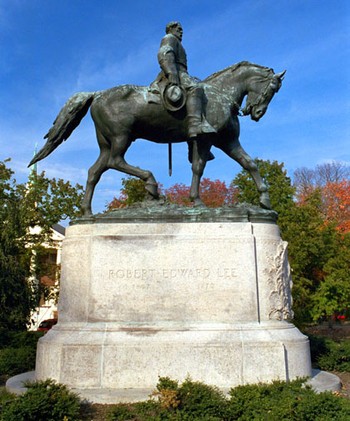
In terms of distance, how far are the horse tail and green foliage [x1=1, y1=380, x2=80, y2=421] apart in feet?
16.7

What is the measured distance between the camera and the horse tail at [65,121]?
10016 millimetres

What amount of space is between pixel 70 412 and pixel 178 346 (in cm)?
224

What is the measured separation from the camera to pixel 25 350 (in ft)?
37.9

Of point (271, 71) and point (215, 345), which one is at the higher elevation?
point (271, 71)

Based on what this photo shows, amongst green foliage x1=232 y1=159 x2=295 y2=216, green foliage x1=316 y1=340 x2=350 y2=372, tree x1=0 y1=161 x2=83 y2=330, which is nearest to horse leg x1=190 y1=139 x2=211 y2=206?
green foliage x1=316 y1=340 x2=350 y2=372

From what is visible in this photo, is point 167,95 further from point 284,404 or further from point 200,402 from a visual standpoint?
point 284,404

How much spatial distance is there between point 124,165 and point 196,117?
1814 millimetres

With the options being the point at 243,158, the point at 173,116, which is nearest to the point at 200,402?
the point at 243,158

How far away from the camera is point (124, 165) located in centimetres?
985

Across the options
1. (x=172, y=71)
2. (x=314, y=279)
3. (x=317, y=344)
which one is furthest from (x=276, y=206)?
(x=172, y=71)

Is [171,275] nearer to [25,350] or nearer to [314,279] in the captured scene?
[25,350]

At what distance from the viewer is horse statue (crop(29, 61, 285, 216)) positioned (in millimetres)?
9812

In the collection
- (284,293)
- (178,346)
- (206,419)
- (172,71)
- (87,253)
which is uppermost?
(172,71)

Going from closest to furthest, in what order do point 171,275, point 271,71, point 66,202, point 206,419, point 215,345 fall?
point 206,419 < point 215,345 < point 171,275 < point 271,71 < point 66,202
